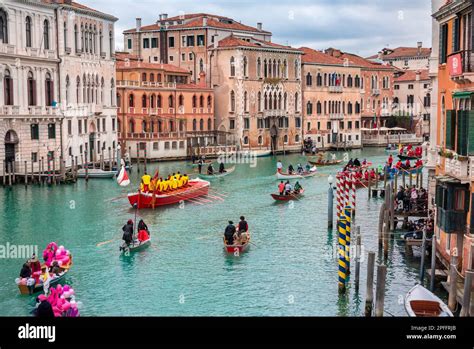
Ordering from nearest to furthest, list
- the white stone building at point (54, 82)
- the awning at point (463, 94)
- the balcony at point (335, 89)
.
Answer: the awning at point (463, 94) < the white stone building at point (54, 82) < the balcony at point (335, 89)

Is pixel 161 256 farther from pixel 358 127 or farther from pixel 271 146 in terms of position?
pixel 358 127

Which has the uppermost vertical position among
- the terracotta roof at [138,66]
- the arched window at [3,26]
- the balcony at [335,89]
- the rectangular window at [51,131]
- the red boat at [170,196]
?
the arched window at [3,26]

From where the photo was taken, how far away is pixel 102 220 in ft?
67.7

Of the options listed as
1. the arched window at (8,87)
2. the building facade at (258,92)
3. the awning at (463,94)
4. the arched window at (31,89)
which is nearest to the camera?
the awning at (463,94)

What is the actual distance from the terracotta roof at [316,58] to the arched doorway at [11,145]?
2540 centimetres

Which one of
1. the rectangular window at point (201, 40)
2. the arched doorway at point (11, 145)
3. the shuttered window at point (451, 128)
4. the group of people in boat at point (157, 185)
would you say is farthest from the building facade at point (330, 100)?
the shuttered window at point (451, 128)

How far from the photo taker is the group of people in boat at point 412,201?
18.4 m

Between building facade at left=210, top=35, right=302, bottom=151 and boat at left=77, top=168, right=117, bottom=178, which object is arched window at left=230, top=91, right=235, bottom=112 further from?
boat at left=77, top=168, right=117, bottom=178

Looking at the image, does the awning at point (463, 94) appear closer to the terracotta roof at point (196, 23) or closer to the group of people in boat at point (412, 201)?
the group of people in boat at point (412, 201)

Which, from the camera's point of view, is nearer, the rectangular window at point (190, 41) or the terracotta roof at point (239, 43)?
the terracotta roof at point (239, 43)

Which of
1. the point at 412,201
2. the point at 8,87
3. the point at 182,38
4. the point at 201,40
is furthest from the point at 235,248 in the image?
the point at 182,38

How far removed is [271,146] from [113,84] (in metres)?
13.9
